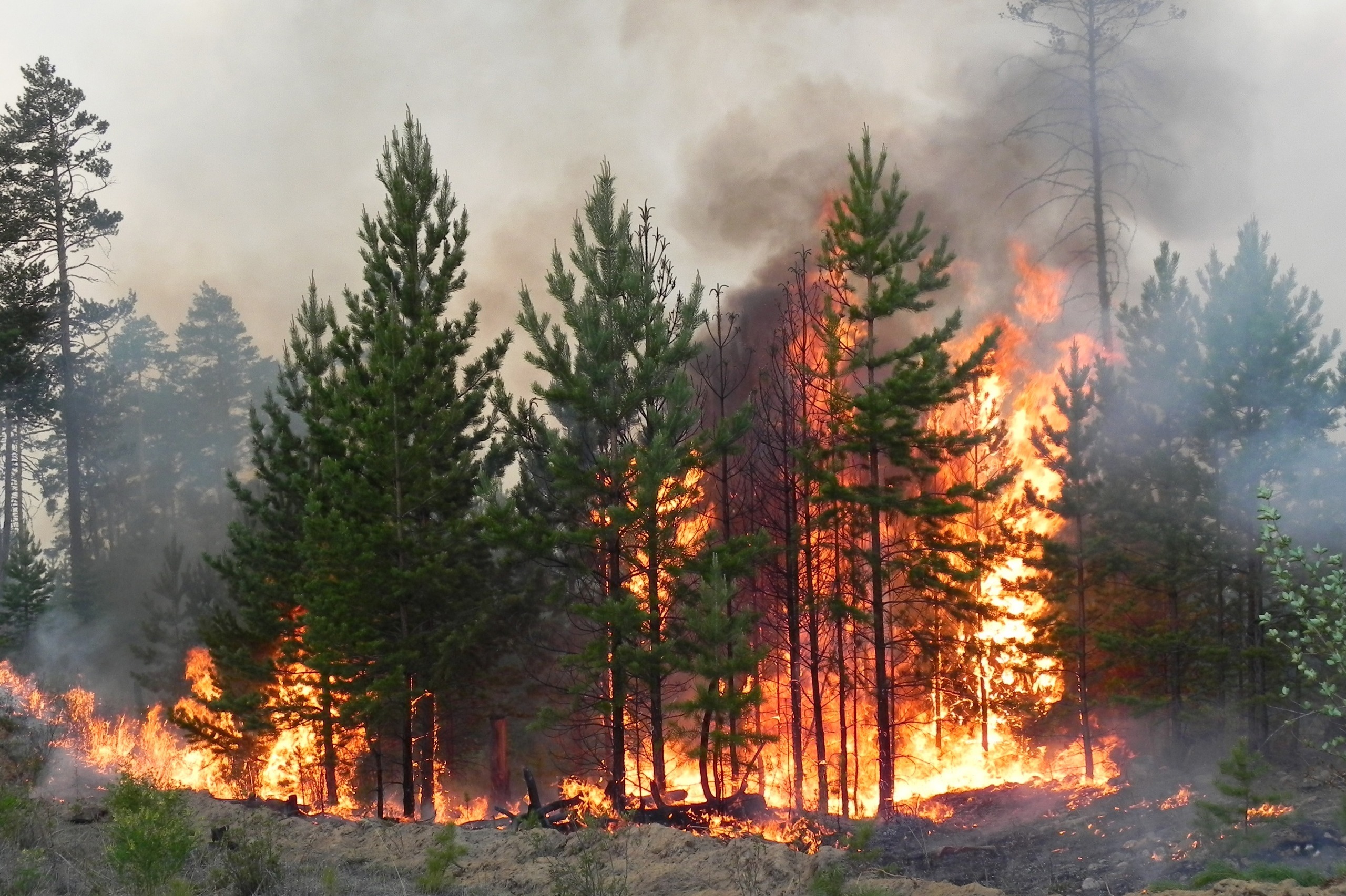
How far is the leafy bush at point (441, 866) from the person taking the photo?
40.0 ft

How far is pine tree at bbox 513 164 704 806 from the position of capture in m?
20.6

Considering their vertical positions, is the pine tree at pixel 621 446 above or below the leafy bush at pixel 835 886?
above

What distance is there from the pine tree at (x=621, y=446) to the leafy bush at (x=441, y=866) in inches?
276

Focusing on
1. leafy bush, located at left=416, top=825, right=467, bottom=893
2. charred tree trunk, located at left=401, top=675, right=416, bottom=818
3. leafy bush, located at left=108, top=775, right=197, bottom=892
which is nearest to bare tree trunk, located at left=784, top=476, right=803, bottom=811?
charred tree trunk, located at left=401, top=675, right=416, bottom=818

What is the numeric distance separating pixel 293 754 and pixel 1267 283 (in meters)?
24.4

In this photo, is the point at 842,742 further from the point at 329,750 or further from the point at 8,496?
the point at 8,496

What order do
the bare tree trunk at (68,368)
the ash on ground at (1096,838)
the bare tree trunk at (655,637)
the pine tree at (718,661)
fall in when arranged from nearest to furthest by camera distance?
the ash on ground at (1096,838)
the pine tree at (718,661)
the bare tree trunk at (655,637)
the bare tree trunk at (68,368)

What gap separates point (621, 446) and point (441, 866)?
433 inches

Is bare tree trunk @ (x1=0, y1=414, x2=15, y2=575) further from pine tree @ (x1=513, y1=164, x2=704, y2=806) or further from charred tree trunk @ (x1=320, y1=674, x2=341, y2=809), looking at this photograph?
pine tree @ (x1=513, y1=164, x2=704, y2=806)

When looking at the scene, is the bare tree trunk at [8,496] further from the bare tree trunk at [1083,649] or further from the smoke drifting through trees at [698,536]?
the bare tree trunk at [1083,649]

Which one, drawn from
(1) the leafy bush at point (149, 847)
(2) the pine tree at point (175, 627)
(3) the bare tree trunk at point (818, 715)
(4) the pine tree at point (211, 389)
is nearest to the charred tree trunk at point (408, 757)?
(3) the bare tree trunk at point (818, 715)

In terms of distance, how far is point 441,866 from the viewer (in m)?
12.2

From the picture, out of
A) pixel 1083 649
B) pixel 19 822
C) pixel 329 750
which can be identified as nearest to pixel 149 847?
pixel 19 822


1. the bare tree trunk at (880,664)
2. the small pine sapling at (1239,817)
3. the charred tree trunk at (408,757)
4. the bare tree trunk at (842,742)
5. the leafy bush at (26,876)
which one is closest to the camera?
the leafy bush at (26,876)
